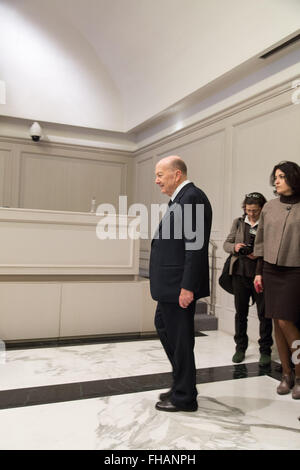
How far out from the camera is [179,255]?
2.15m

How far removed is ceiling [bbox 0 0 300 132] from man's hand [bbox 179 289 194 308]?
102 inches

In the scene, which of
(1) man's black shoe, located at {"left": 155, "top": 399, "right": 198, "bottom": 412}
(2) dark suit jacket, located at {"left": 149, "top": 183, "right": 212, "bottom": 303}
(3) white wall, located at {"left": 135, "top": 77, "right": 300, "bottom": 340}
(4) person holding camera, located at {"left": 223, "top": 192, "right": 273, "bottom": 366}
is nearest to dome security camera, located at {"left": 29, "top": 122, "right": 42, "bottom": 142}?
(3) white wall, located at {"left": 135, "top": 77, "right": 300, "bottom": 340}

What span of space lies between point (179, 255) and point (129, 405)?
3.10ft

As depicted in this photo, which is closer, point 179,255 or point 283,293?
point 179,255

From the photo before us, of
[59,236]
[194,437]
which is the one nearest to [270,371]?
[194,437]

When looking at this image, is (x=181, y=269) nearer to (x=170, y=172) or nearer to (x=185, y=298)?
(x=185, y=298)

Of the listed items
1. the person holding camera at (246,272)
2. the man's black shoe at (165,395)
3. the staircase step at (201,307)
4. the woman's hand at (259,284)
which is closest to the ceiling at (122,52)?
the person holding camera at (246,272)

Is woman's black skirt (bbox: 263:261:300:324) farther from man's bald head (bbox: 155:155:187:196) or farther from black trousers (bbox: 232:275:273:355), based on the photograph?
man's bald head (bbox: 155:155:187:196)

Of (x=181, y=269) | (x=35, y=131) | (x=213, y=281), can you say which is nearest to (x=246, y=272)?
(x=181, y=269)

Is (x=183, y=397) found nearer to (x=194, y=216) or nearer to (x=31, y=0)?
(x=194, y=216)

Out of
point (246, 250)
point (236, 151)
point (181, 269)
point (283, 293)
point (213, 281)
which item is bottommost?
point (213, 281)

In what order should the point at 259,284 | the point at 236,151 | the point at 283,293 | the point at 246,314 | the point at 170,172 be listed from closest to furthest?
the point at 170,172, the point at 283,293, the point at 259,284, the point at 246,314, the point at 236,151

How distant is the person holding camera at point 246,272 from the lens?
3158mm

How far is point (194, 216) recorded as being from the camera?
210cm
